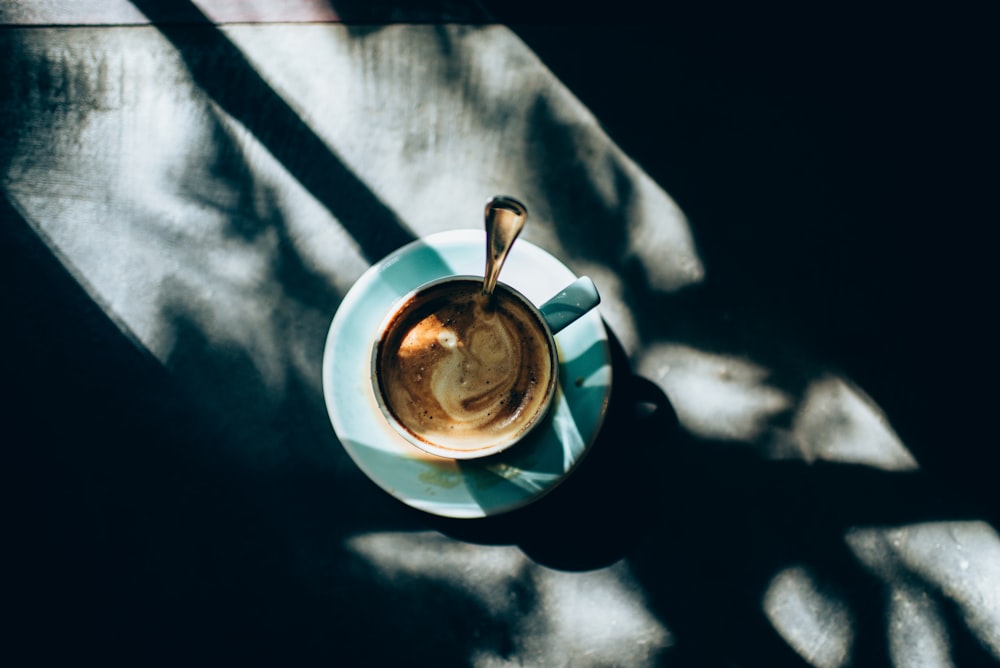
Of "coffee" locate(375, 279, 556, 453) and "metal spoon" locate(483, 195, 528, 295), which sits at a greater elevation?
"metal spoon" locate(483, 195, 528, 295)

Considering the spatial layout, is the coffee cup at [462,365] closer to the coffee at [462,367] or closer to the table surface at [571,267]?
the coffee at [462,367]

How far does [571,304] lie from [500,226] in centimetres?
23

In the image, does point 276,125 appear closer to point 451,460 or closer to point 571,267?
point 571,267

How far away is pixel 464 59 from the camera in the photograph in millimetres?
1706

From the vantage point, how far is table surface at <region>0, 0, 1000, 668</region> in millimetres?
1603

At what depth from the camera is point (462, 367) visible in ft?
4.47

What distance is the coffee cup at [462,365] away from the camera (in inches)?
52.4

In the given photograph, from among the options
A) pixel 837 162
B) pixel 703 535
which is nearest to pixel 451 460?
pixel 703 535

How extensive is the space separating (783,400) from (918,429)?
1.19 feet

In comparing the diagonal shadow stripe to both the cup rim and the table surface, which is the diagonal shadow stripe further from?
the cup rim

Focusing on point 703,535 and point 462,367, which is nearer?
point 462,367

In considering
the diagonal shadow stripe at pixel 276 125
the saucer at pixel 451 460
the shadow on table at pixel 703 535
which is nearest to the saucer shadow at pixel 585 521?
the shadow on table at pixel 703 535

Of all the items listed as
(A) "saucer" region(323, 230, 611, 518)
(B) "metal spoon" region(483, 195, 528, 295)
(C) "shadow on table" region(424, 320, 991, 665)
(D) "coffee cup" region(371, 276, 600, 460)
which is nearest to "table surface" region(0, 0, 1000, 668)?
(C) "shadow on table" region(424, 320, 991, 665)

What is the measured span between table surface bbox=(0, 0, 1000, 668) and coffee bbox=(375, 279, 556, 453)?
36 cm
